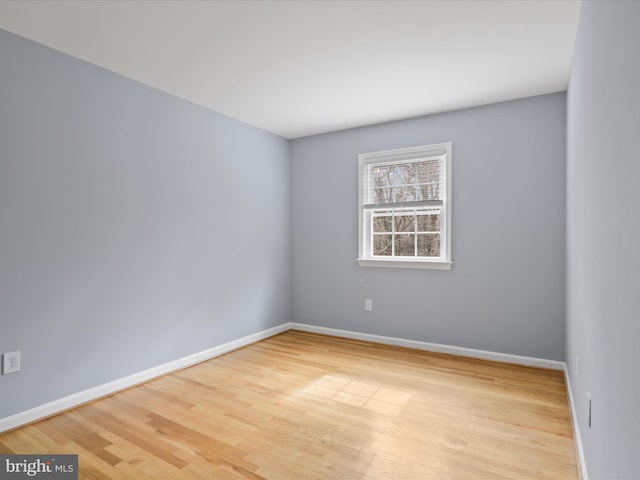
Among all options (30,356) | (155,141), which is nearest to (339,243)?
(155,141)

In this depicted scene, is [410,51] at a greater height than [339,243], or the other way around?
[410,51]

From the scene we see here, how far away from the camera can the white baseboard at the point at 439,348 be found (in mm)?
3385

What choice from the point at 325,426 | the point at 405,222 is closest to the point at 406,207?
the point at 405,222

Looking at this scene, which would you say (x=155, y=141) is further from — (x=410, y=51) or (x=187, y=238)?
(x=410, y=51)

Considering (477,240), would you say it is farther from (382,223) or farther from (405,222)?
(382,223)

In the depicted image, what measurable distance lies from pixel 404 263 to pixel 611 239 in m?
2.84

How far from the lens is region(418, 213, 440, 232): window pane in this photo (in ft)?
13.0

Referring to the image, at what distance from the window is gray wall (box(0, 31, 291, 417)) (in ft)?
4.40

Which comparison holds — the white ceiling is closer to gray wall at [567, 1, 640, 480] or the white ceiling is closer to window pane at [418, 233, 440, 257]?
gray wall at [567, 1, 640, 480]

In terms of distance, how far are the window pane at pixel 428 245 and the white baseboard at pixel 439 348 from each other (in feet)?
3.04

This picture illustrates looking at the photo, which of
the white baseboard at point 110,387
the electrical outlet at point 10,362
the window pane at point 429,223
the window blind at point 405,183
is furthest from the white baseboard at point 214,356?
the window blind at point 405,183

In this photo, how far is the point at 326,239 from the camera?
460 centimetres

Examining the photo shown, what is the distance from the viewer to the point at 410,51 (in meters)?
2.62

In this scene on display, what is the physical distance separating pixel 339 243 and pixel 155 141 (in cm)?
225
